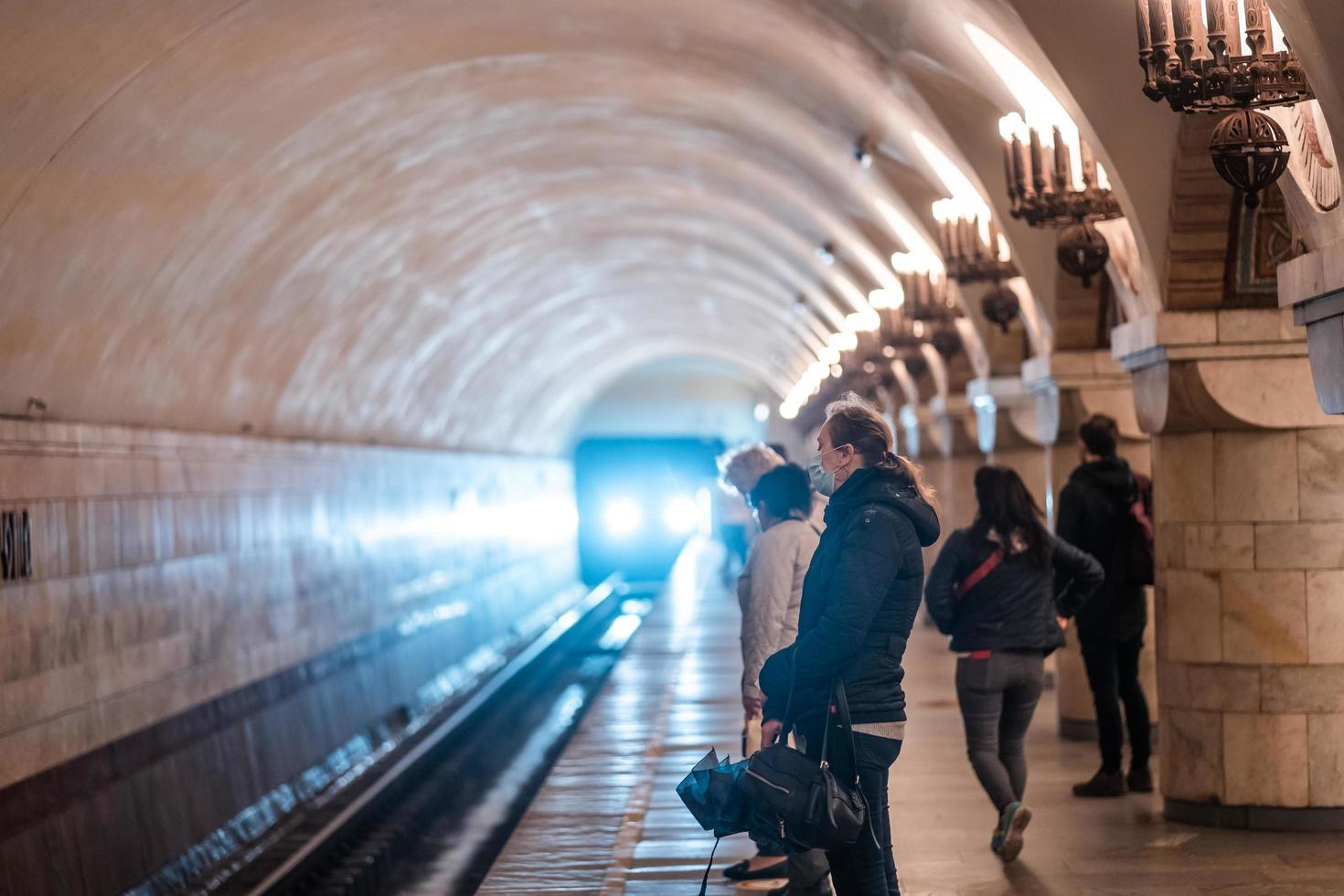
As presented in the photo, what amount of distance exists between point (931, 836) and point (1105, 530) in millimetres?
1758

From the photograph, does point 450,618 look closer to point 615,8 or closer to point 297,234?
point 297,234

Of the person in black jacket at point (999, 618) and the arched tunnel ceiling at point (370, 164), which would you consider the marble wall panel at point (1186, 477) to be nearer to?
the person in black jacket at point (999, 618)

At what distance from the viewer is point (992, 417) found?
12.1m

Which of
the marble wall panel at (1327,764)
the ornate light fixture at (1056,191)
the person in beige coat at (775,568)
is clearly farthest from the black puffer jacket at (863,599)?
the marble wall panel at (1327,764)

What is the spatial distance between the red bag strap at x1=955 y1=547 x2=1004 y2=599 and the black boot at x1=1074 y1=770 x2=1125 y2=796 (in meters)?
Result: 1.84

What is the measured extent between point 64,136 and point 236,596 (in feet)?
18.6

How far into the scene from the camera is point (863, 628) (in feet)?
13.5

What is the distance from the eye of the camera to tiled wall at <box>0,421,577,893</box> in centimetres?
909

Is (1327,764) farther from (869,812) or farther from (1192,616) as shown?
(869,812)

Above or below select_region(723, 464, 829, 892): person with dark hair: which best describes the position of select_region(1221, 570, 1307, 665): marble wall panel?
below

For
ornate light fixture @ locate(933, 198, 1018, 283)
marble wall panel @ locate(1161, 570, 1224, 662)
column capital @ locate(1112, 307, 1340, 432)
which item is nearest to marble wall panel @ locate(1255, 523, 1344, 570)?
marble wall panel @ locate(1161, 570, 1224, 662)

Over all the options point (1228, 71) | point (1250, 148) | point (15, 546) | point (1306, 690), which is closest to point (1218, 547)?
point (1306, 690)

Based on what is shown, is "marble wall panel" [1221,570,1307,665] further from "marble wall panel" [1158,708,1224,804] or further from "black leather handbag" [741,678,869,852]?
"black leather handbag" [741,678,869,852]

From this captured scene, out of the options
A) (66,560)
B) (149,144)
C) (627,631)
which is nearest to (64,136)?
(149,144)
